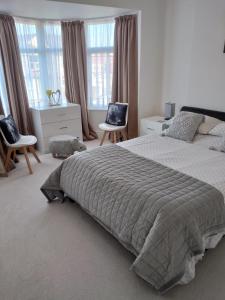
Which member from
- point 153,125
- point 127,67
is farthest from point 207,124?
point 127,67

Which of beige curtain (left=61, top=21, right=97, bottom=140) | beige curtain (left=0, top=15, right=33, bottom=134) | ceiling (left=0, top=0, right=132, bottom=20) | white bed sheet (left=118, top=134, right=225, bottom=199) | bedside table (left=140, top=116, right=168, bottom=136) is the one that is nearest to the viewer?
white bed sheet (left=118, top=134, right=225, bottom=199)

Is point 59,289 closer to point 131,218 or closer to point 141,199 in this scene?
point 131,218

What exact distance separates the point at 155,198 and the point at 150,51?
3122 millimetres

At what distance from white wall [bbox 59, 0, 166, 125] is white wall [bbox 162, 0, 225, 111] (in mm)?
133

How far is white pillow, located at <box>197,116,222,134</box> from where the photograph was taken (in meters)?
3.12

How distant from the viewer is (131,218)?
1781 millimetres

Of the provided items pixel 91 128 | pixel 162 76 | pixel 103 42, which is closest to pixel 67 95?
pixel 91 128

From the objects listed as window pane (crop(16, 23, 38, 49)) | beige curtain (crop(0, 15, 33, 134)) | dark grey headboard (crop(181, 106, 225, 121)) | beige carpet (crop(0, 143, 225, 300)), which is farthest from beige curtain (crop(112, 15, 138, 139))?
beige carpet (crop(0, 143, 225, 300))

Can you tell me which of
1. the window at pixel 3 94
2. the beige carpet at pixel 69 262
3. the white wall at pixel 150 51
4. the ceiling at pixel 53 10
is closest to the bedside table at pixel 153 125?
the white wall at pixel 150 51

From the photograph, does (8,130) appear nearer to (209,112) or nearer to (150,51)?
(150,51)

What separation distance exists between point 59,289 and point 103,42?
4129 millimetres

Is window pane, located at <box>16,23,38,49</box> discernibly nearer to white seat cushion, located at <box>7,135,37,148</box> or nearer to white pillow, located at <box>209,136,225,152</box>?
white seat cushion, located at <box>7,135,37,148</box>

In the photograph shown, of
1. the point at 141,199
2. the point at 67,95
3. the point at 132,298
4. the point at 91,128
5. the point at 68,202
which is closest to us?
the point at 132,298

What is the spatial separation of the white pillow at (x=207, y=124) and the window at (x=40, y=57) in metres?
2.84
